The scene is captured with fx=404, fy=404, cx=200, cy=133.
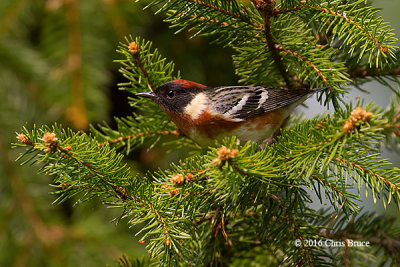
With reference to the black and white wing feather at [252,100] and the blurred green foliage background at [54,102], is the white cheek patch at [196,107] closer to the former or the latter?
the black and white wing feather at [252,100]

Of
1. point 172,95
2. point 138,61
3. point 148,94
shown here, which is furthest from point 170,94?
point 138,61

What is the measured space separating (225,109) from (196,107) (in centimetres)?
17

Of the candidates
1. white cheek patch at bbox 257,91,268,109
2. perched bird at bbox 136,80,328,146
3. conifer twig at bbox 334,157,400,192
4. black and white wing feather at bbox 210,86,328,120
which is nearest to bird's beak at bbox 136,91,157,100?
perched bird at bbox 136,80,328,146

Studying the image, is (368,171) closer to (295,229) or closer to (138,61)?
(295,229)

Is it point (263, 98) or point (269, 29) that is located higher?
point (269, 29)

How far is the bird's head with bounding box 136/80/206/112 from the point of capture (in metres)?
2.24

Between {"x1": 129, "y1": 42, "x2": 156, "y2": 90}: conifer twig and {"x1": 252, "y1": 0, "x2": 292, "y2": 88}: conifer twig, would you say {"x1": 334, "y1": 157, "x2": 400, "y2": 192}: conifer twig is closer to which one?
{"x1": 252, "y1": 0, "x2": 292, "y2": 88}: conifer twig

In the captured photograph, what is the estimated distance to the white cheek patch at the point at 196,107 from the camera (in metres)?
2.31

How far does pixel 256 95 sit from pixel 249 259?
0.94 metres

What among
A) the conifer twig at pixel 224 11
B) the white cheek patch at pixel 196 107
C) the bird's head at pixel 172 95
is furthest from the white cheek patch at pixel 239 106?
the conifer twig at pixel 224 11

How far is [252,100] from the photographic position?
2377mm

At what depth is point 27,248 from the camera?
2932mm

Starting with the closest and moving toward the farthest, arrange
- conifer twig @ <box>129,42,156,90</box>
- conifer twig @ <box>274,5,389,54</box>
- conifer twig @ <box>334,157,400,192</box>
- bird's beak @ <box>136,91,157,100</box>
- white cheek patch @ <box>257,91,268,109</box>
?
1. conifer twig @ <box>334,157,400,192</box>
2. conifer twig @ <box>274,5,389,54</box>
3. conifer twig @ <box>129,42,156,90</box>
4. bird's beak @ <box>136,91,157,100</box>
5. white cheek patch @ <box>257,91,268,109</box>

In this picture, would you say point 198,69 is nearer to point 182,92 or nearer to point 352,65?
point 182,92
